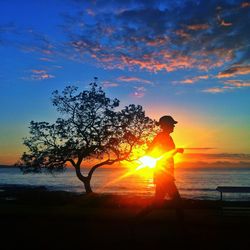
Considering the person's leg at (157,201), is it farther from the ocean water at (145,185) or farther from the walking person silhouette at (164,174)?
the ocean water at (145,185)

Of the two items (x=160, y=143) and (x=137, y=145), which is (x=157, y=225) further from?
(x=137, y=145)

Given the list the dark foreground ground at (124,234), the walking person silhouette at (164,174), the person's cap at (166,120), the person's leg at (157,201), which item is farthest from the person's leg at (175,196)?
the person's cap at (166,120)

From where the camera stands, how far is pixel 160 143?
9195 mm

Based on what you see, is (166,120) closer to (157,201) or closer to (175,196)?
(175,196)

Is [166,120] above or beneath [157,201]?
above

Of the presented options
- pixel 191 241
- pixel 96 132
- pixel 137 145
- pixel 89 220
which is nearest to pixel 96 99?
pixel 96 132

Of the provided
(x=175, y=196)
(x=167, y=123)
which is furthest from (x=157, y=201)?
(x=167, y=123)

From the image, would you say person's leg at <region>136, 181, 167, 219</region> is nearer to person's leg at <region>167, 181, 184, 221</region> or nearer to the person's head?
person's leg at <region>167, 181, 184, 221</region>

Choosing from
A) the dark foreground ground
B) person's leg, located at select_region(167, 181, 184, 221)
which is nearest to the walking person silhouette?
person's leg, located at select_region(167, 181, 184, 221)

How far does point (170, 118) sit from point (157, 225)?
3322mm

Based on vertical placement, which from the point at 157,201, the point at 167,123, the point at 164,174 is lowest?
the point at 157,201

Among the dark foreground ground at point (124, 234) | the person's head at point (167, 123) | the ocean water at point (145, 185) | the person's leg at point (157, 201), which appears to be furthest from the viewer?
the ocean water at point (145, 185)

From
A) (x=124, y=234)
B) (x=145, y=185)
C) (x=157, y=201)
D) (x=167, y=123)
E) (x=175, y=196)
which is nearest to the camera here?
(x=157, y=201)

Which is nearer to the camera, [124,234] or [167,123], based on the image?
[167,123]
